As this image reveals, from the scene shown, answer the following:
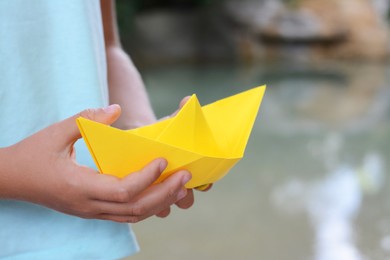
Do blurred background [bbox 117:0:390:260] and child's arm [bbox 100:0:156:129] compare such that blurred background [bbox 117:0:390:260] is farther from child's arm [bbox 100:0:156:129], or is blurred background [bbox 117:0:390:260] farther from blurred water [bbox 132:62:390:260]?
child's arm [bbox 100:0:156:129]

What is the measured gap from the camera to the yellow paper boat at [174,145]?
341 mm

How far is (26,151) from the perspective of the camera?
1.20 feet

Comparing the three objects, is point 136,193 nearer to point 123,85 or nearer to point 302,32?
point 123,85

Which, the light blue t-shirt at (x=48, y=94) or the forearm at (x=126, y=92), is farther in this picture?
the forearm at (x=126, y=92)

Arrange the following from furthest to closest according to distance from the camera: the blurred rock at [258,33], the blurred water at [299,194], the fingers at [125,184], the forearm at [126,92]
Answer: the blurred rock at [258,33] < the blurred water at [299,194] < the forearm at [126,92] < the fingers at [125,184]

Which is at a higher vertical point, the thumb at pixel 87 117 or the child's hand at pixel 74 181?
the thumb at pixel 87 117

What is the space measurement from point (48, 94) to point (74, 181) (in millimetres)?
108

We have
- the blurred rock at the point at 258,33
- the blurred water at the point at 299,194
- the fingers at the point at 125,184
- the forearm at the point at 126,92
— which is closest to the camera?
the fingers at the point at 125,184

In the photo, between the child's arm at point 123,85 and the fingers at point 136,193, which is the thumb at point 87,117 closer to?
the fingers at point 136,193

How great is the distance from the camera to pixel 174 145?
0.36 m

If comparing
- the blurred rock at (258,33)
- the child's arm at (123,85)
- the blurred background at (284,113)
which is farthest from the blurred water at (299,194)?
the blurred rock at (258,33)

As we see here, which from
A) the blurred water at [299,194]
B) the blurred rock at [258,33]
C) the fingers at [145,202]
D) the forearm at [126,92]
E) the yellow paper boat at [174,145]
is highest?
the blurred rock at [258,33]

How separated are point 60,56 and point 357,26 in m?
5.58

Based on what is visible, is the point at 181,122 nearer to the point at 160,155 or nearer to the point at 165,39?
the point at 160,155
